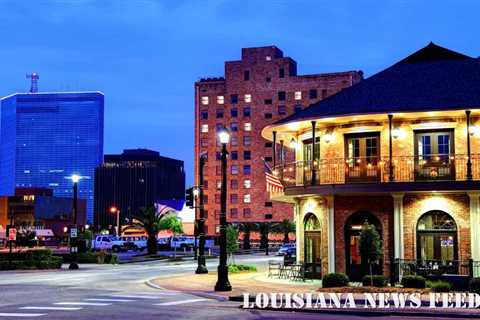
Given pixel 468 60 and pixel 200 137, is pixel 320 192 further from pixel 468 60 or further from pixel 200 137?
pixel 200 137

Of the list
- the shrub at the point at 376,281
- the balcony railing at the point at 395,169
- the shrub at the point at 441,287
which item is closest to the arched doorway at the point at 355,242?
the balcony railing at the point at 395,169

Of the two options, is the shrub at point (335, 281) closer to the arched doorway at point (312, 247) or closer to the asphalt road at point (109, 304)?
the asphalt road at point (109, 304)

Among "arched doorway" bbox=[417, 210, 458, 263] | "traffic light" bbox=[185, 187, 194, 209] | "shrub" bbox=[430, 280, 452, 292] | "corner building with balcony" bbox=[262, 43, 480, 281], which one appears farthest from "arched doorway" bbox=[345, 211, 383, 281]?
"traffic light" bbox=[185, 187, 194, 209]

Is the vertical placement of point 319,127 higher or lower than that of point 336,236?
higher

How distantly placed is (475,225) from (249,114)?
10419cm

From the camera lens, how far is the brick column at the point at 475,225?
29906 millimetres

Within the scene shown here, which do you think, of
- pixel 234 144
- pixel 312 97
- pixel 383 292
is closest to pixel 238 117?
pixel 234 144

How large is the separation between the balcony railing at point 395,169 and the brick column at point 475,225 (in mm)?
956

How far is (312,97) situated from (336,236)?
3878 inches

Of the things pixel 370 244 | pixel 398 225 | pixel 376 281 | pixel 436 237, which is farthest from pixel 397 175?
pixel 376 281

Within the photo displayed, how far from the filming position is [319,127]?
33.7m

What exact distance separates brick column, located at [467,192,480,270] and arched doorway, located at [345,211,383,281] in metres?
3.80

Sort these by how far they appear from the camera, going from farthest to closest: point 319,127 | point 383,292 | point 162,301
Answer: point 319,127, point 383,292, point 162,301

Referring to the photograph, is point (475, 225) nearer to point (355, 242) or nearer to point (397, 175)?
point (397, 175)
